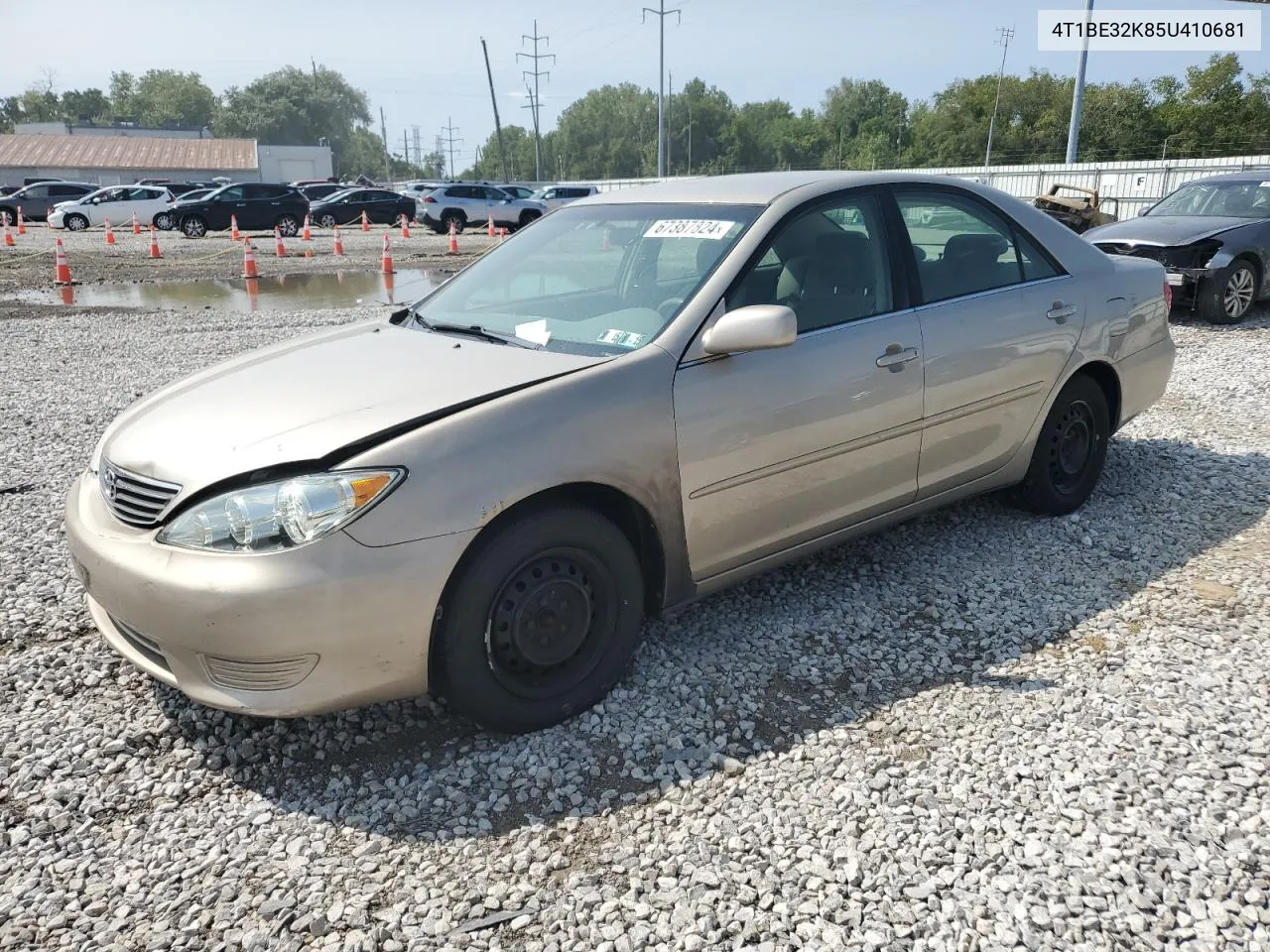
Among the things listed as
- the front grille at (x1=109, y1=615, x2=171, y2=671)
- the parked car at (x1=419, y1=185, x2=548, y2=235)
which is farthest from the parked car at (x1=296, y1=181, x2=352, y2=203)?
the front grille at (x1=109, y1=615, x2=171, y2=671)

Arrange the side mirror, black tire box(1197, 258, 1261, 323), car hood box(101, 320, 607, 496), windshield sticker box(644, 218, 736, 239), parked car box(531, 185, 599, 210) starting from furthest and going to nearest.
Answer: parked car box(531, 185, 599, 210) → black tire box(1197, 258, 1261, 323) → windshield sticker box(644, 218, 736, 239) → the side mirror → car hood box(101, 320, 607, 496)

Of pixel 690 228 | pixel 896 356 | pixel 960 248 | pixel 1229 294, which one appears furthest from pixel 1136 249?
pixel 690 228

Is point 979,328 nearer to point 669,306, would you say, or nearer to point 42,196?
point 669,306

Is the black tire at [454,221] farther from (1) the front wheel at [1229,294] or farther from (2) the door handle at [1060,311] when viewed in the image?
(2) the door handle at [1060,311]

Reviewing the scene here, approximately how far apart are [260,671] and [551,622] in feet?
2.74

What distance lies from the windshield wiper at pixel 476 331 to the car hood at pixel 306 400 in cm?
5

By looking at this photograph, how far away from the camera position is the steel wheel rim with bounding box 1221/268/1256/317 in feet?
32.4

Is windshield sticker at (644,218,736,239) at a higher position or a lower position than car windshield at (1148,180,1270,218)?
lower

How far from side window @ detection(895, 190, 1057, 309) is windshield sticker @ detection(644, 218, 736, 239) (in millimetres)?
884

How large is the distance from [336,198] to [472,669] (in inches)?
1335

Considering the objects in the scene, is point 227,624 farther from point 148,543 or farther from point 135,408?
point 135,408

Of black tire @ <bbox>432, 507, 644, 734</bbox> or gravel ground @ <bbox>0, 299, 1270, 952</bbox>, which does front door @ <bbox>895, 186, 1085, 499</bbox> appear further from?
black tire @ <bbox>432, 507, 644, 734</bbox>

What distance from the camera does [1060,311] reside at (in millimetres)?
4223

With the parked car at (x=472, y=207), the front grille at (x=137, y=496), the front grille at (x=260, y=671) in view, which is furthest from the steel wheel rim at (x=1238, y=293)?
the parked car at (x=472, y=207)
